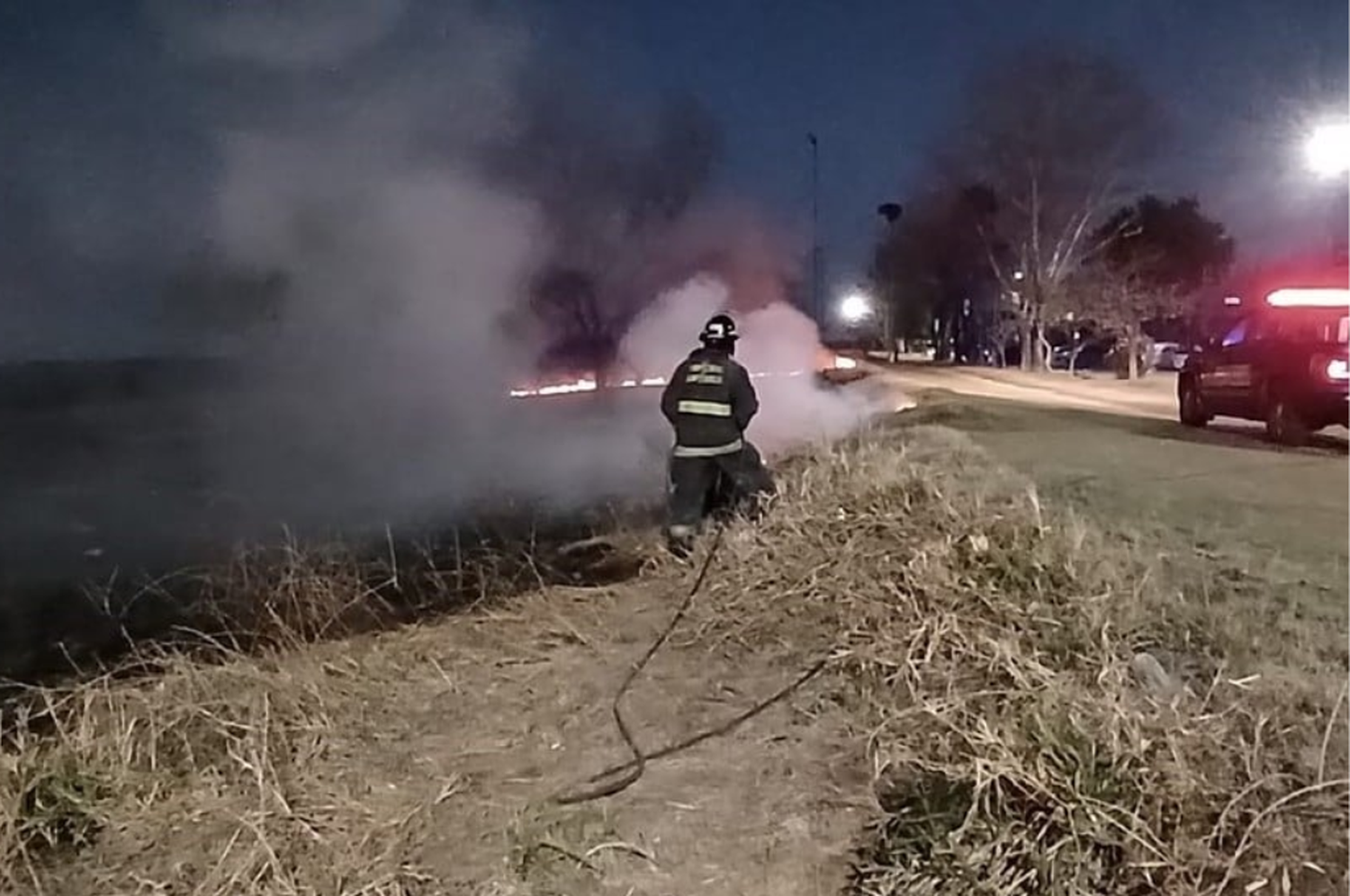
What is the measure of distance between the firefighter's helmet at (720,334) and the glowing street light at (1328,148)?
11.6 m

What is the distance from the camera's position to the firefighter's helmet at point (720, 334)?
26.8 ft

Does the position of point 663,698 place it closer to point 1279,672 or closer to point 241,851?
point 241,851

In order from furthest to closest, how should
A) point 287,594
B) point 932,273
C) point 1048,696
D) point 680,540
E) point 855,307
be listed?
point 932,273 < point 855,307 < point 287,594 < point 680,540 < point 1048,696

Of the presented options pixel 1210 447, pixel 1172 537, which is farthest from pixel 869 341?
pixel 1172 537

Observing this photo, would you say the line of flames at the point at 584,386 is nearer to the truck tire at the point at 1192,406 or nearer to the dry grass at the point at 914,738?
the truck tire at the point at 1192,406

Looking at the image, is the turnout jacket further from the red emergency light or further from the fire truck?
the red emergency light

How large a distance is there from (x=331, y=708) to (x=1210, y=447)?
350 inches

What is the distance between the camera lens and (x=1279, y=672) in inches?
187

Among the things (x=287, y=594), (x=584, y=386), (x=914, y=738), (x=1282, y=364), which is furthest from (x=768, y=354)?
(x=914, y=738)

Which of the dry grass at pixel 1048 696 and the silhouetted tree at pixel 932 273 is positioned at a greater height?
the silhouetted tree at pixel 932 273

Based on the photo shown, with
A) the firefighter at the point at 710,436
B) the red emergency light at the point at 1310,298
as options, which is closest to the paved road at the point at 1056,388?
the red emergency light at the point at 1310,298

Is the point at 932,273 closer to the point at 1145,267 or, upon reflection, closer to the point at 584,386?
the point at 1145,267

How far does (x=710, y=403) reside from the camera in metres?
8.09

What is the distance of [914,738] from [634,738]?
46.5 inches
